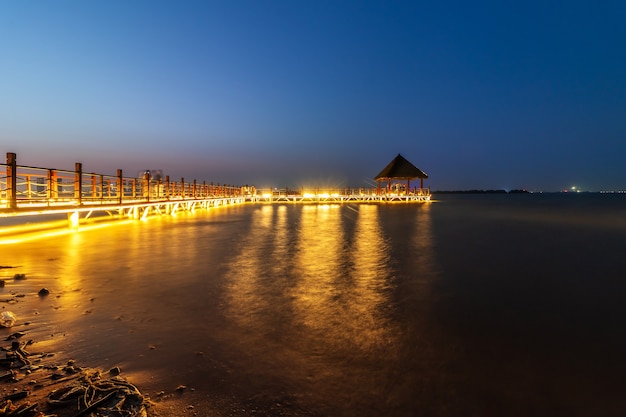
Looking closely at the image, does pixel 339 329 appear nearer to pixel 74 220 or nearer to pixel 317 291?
pixel 317 291

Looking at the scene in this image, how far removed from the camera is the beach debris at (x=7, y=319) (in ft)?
12.2

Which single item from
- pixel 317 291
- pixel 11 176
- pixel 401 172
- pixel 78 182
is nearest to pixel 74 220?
pixel 78 182

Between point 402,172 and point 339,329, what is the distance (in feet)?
140

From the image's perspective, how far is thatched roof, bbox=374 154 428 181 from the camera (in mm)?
44156

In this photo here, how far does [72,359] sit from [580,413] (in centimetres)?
405

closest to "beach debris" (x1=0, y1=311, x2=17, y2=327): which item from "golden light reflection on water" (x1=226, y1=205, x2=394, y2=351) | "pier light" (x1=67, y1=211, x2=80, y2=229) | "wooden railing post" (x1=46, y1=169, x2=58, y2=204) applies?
"golden light reflection on water" (x1=226, y1=205, x2=394, y2=351)

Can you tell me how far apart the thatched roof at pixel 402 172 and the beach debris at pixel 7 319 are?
141 feet

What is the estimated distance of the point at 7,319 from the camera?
381 centimetres

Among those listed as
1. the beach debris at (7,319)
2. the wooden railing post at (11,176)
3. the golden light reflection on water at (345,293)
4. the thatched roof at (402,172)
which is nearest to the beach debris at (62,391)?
the beach debris at (7,319)

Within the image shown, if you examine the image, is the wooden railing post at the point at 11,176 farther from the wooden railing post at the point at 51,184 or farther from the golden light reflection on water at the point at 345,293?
the golden light reflection on water at the point at 345,293

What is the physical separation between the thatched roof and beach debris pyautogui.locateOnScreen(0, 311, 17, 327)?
4306 cm

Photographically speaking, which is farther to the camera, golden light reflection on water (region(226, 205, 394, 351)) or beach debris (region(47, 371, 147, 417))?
golden light reflection on water (region(226, 205, 394, 351))

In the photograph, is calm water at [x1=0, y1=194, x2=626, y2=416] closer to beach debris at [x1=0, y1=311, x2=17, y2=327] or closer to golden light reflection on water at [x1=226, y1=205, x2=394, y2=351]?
golden light reflection on water at [x1=226, y1=205, x2=394, y2=351]

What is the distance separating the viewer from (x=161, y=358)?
3.11 meters
